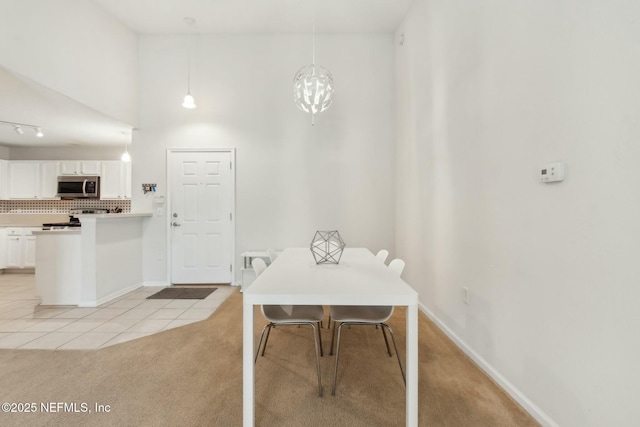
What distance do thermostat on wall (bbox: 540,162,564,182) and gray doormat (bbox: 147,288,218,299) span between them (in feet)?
11.9

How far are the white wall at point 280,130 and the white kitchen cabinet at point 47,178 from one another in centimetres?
255

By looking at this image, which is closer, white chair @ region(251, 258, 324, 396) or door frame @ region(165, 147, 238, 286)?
white chair @ region(251, 258, 324, 396)

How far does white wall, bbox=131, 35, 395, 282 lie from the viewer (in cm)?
400

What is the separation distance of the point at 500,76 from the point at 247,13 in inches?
128

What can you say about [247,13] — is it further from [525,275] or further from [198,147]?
Answer: [525,275]

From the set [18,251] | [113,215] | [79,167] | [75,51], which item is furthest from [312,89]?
[18,251]

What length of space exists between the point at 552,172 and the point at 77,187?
22.1ft

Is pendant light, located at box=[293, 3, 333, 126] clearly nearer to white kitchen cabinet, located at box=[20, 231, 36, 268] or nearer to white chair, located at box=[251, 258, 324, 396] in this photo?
white chair, located at box=[251, 258, 324, 396]

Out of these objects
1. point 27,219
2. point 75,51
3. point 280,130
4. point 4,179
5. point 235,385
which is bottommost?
point 235,385

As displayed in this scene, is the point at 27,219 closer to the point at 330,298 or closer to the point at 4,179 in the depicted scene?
the point at 4,179

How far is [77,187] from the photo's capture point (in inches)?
199

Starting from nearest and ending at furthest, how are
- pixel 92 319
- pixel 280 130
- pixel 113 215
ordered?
pixel 92 319, pixel 113 215, pixel 280 130

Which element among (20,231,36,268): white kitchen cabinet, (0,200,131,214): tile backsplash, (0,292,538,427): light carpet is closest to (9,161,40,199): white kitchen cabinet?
(0,200,131,214): tile backsplash

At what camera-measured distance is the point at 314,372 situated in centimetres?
190
